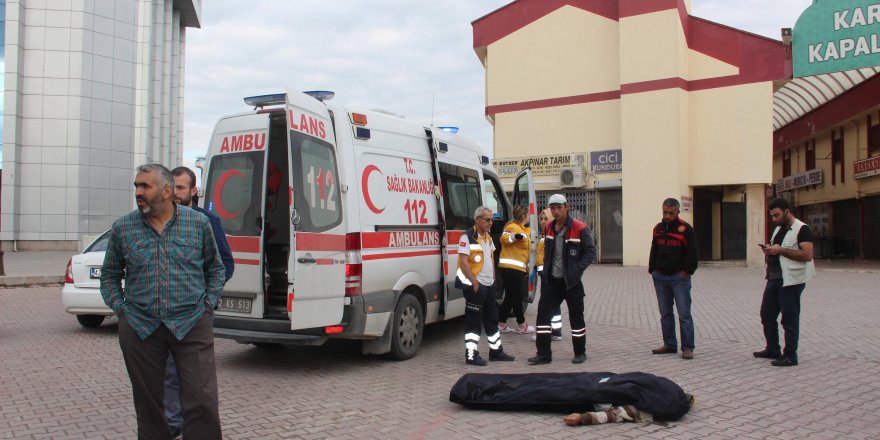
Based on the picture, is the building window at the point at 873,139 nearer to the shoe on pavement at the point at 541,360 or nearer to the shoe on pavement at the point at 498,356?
the shoe on pavement at the point at 541,360

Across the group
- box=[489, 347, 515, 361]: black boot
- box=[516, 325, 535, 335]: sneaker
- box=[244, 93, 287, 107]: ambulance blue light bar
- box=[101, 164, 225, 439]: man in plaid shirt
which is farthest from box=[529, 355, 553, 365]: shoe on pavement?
box=[101, 164, 225, 439]: man in plaid shirt

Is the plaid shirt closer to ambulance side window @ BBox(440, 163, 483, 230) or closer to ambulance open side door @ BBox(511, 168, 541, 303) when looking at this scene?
ambulance side window @ BBox(440, 163, 483, 230)

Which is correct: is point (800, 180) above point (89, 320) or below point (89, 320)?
above

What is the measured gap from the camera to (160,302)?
3.54 m

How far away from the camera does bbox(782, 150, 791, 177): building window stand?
35.5 metres

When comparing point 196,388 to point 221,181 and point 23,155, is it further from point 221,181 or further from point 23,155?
point 23,155

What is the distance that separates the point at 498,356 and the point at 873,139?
24803 millimetres

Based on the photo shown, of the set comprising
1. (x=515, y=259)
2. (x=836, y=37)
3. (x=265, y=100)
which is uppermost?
(x=836, y=37)

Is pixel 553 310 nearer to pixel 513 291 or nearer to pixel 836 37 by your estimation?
pixel 513 291

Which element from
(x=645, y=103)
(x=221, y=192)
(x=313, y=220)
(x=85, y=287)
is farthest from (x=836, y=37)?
(x=85, y=287)

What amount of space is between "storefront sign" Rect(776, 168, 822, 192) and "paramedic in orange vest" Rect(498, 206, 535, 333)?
2734cm

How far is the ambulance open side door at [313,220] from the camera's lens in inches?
226

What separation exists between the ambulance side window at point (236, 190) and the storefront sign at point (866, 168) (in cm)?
2543

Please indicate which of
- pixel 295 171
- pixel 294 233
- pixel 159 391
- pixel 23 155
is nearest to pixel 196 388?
pixel 159 391
